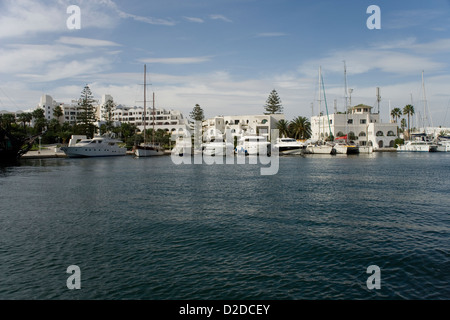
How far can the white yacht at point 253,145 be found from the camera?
8800 centimetres

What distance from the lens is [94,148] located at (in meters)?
91.1

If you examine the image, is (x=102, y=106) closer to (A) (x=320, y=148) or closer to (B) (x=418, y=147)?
(A) (x=320, y=148)

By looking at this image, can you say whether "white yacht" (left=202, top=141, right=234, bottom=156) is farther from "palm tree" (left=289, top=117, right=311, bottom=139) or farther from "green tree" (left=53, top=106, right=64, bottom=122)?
"green tree" (left=53, top=106, right=64, bottom=122)

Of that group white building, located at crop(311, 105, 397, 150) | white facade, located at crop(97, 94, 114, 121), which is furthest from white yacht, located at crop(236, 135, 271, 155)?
white facade, located at crop(97, 94, 114, 121)

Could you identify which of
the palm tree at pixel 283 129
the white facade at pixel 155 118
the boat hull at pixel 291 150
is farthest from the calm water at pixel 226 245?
the white facade at pixel 155 118

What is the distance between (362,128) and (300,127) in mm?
18925

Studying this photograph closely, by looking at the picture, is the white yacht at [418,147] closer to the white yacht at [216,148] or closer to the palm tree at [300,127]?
the palm tree at [300,127]

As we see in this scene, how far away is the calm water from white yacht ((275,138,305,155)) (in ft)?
195

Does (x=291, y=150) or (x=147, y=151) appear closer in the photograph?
(x=291, y=150)

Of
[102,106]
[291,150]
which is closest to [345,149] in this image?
[291,150]

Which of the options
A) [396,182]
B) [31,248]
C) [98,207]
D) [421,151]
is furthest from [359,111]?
[31,248]

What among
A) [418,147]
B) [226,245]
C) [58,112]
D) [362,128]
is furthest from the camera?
[58,112]
